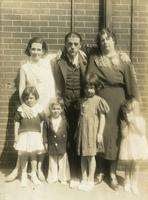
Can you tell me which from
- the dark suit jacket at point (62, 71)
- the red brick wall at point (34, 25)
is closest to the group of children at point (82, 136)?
the dark suit jacket at point (62, 71)

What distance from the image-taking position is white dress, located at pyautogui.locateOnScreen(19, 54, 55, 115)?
669cm

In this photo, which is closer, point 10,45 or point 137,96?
point 137,96

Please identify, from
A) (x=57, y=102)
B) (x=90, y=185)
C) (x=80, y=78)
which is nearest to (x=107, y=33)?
(x=80, y=78)

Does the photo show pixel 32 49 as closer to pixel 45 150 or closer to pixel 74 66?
pixel 74 66

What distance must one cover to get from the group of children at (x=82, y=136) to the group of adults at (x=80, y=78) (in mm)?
117

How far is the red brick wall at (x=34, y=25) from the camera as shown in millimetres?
6996

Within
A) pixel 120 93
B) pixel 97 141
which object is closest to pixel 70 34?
pixel 120 93

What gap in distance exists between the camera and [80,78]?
6625 millimetres

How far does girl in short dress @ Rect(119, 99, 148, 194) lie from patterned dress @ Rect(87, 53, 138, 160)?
4.5 inches

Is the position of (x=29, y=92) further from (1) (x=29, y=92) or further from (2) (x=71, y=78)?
(2) (x=71, y=78)

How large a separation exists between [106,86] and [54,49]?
102 centimetres

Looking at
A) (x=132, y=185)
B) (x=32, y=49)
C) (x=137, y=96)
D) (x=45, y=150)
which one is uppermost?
(x=32, y=49)

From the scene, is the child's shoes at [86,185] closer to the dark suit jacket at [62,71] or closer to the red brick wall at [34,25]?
the dark suit jacket at [62,71]

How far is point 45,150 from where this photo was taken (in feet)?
21.4
